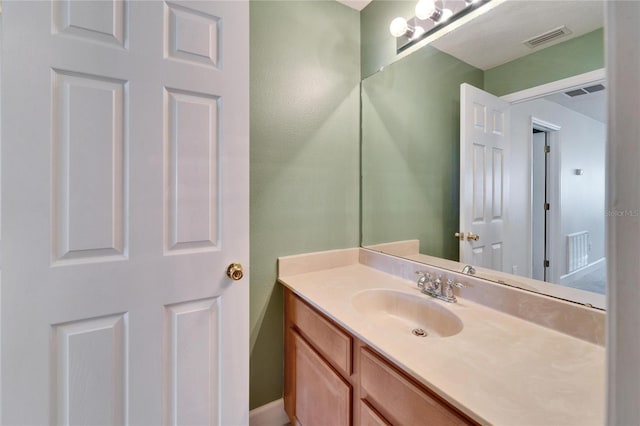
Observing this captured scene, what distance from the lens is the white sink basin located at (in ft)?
3.56

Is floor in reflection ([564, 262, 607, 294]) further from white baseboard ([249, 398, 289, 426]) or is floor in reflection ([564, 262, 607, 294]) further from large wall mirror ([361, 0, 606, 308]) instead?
white baseboard ([249, 398, 289, 426])

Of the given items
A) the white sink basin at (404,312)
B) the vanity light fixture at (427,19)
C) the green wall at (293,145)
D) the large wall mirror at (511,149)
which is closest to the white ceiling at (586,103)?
the large wall mirror at (511,149)

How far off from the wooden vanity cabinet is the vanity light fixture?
144 centimetres

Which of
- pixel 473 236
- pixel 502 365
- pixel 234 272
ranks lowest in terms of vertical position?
pixel 502 365

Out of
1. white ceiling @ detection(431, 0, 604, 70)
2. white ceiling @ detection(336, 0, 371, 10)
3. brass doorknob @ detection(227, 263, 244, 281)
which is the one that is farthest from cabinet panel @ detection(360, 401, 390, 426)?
white ceiling @ detection(336, 0, 371, 10)

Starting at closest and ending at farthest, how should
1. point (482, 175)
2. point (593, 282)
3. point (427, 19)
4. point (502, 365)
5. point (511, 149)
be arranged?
point (502, 365) < point (593, 282) < point (511, 149) < point (482, 175) < point (427, 19)

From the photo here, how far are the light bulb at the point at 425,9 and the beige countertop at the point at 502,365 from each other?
1.33 meters

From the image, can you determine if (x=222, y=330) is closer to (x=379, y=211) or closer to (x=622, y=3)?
(x=379, y=211)

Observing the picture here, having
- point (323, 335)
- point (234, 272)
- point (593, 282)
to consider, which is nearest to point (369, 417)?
point (323, 335)

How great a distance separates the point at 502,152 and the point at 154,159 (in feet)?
4.42

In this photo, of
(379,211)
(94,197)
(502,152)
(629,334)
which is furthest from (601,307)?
(94,197)

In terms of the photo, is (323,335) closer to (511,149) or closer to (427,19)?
(511,149)

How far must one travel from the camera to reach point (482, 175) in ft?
3.89

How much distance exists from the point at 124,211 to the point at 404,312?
3.91 feet
